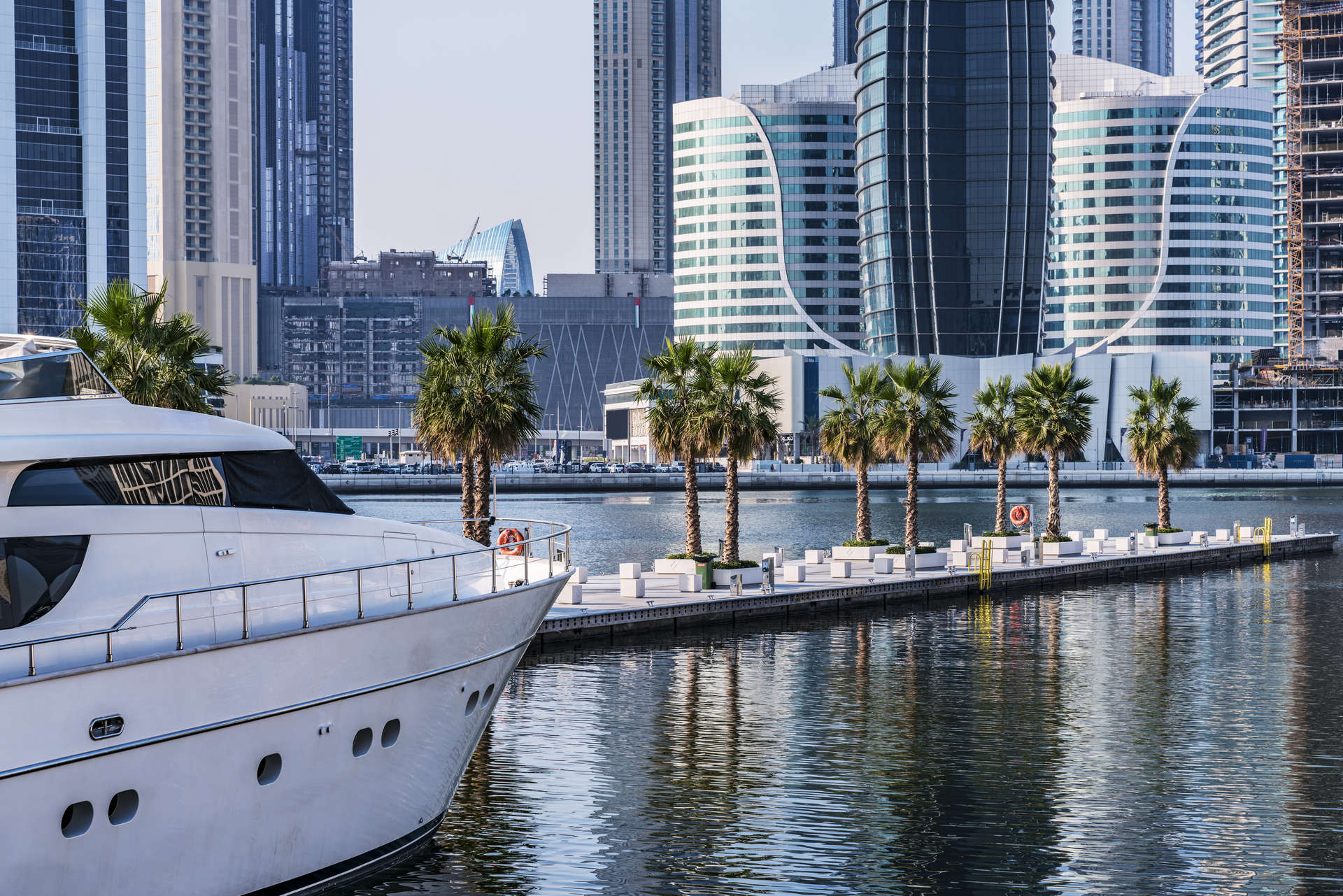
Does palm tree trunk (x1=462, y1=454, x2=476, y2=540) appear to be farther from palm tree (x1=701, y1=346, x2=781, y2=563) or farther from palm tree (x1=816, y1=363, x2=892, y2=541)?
palm tree (x1=816, y1=363, x2=892, y2=541)

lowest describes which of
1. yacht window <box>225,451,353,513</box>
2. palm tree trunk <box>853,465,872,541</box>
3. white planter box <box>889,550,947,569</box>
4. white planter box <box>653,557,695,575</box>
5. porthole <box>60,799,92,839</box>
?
Answer: white planter box <box>889,550,947,569</box>

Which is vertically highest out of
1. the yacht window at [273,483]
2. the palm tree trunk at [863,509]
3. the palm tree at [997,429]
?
the palm tree at [997,429]

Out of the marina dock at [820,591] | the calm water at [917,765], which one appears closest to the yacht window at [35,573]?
the calm water at [917,765]

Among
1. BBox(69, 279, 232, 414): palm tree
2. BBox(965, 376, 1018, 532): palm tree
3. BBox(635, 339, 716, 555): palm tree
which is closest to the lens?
BBox(69, 279, 232, 414): palm tree

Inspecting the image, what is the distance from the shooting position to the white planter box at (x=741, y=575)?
168 feet

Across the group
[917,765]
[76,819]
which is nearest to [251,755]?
[76,819]

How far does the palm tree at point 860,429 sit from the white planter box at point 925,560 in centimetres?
222

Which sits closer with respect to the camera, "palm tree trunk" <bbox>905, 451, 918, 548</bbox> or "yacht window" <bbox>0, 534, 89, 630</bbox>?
"yacht window" <bbox>0, 534, 89, 630</bbox>

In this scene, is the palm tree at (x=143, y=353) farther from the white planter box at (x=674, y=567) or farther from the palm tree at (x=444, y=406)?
the white planter box at (x=674, y=567)

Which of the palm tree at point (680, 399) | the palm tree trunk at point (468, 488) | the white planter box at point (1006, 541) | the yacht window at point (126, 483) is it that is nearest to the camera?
the yacht window at point (126, 483)

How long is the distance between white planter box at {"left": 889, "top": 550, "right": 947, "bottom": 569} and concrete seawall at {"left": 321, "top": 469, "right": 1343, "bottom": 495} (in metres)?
119

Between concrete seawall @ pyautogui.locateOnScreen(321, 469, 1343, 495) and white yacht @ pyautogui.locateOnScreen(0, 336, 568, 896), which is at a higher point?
white yacht @ pyautogui.locateOnScreen(0, 336, 568, 896)

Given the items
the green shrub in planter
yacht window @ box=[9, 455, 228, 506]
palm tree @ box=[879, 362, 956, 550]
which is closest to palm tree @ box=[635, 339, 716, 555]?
the green shrub in planter

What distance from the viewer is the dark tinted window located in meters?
16.6
